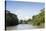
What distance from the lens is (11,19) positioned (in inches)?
59.5

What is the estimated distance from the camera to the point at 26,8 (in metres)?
1.54

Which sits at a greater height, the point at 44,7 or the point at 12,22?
the point at 44,7

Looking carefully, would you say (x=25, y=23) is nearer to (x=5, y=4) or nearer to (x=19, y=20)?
(x=19, y=20)

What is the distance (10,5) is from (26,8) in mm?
275

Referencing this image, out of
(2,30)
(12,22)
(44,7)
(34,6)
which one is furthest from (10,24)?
(44,7)

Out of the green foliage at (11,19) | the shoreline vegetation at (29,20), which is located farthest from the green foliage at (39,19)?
the green foliage at (11,19)

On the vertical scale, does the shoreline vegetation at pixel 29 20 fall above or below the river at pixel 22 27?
above

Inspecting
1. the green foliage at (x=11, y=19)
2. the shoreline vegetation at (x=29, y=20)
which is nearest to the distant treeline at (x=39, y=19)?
the shoreline vegetation at (x=29, y=20)

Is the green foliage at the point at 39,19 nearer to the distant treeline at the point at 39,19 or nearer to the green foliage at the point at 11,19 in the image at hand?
the distant treeline at the point at 39,19

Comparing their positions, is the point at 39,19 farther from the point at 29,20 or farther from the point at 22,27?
the point at 22,27

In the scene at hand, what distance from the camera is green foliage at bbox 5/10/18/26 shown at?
1.50 meters

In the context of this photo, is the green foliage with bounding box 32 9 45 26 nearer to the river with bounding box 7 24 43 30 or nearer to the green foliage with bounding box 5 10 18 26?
the river with bounding box 7 24 43 30

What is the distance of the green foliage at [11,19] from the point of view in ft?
4.93

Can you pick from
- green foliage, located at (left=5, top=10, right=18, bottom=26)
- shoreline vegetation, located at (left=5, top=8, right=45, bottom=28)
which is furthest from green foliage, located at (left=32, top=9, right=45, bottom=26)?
green foliage, located at (left=5, top=10, right=18, bottom=26)
